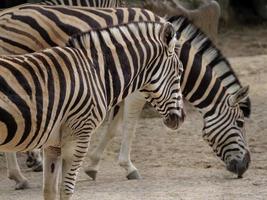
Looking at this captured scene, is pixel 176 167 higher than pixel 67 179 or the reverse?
the reverse

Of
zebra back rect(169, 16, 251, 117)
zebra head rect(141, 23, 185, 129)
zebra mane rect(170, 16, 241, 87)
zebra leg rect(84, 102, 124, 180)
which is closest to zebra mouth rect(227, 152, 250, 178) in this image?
zebra back rect(169, 16, 251, 117)

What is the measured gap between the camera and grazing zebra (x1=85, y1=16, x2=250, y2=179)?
914 cm

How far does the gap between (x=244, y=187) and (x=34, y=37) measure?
2.60 m

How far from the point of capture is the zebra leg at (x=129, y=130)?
30.0 ft

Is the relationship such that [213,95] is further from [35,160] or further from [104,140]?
[35,160]

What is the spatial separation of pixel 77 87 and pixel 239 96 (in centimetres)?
296

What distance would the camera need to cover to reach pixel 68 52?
21.8 ft

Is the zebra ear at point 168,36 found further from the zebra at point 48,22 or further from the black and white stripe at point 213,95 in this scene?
the black and white stripe at point 213,95

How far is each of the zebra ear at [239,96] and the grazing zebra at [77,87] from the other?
171 cm

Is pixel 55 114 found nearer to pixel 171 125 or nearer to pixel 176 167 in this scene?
pixel 171 125

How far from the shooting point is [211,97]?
A: 9.20 metres

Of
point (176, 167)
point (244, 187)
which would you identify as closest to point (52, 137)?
point (244, 187)

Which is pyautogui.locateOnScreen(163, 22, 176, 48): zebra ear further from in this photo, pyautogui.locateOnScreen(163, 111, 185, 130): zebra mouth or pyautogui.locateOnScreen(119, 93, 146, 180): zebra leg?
pyautogui.locateOnScreen(119, 93, 146, 180): zebra leg

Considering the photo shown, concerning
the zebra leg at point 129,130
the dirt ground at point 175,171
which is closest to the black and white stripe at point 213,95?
the dirt ground at point 175,171
